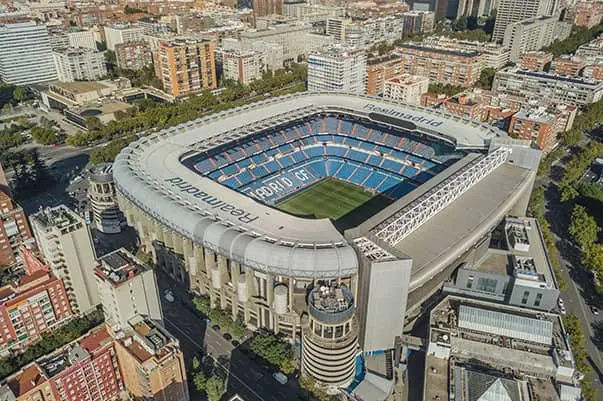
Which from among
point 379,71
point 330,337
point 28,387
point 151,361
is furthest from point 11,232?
point 379,71

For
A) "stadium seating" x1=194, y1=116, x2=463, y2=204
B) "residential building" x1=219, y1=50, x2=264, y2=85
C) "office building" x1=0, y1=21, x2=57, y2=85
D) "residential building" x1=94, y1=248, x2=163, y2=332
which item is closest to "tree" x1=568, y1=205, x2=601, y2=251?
"stadium seating" x1=194, y1=116, x2=463, y2=204

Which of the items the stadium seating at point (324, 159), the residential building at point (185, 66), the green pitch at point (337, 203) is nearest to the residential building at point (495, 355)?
the green pitch at point (337, 203)

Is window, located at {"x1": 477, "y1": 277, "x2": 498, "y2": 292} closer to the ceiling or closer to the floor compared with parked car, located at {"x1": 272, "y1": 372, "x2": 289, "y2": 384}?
closer to the ceiling

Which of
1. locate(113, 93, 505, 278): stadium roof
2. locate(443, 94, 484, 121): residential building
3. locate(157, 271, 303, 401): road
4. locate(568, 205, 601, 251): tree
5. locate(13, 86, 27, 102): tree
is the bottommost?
locate(157, 271, 303, 401): road

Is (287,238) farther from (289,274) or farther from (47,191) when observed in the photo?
(47,191)

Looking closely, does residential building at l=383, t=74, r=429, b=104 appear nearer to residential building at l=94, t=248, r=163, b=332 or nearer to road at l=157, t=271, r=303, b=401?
road at l=157, t=271, r=303, b=401

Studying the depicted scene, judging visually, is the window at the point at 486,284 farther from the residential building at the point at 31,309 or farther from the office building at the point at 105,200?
the office building at the point at 105,200

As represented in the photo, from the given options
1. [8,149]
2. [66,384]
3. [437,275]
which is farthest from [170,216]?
[8,149]

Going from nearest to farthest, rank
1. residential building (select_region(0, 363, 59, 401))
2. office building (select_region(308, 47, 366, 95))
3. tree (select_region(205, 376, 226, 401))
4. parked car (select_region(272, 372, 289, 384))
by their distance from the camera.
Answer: residential building (select_region(0, 363, 59, 401)), tree (select_region(205, 376, 226, 401)), parked car (select_region(272, 372, 289, 384)), office building (select_region(308, 47, 366, 95))
